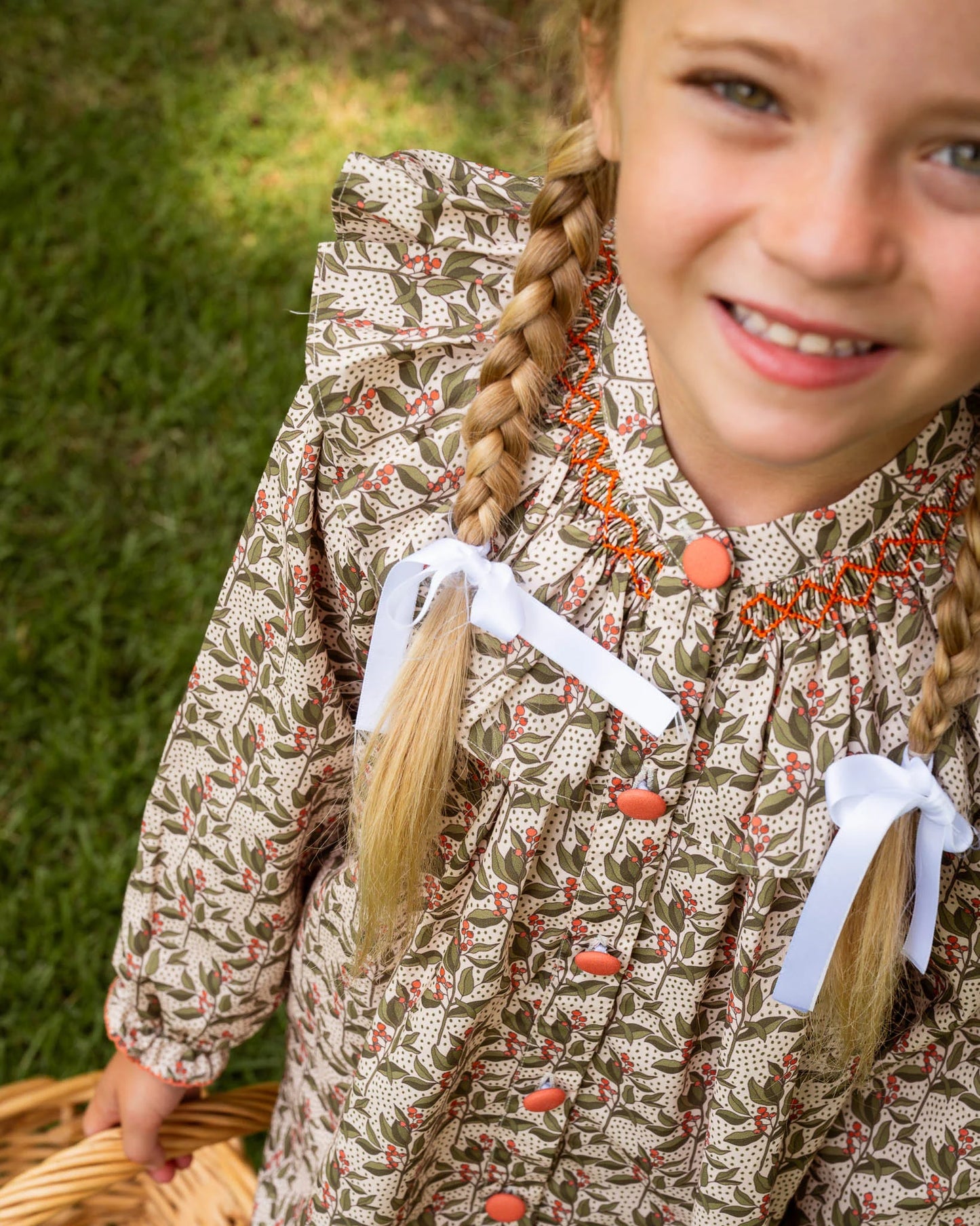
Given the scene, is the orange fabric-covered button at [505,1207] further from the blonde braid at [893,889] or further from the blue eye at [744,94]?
the blue eye at [744,94]

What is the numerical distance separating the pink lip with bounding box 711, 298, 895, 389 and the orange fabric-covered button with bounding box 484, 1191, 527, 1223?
2.51ft

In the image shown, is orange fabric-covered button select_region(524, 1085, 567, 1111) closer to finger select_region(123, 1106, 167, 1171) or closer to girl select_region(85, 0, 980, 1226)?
girl select_region(85, 0, 980, 1226)

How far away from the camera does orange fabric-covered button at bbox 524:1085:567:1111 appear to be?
106 cm

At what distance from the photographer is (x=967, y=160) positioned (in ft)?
2.22

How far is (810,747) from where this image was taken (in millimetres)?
884

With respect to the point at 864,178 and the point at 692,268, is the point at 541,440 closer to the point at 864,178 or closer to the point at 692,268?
the point at 692,268

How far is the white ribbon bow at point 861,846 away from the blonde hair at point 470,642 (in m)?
0.02

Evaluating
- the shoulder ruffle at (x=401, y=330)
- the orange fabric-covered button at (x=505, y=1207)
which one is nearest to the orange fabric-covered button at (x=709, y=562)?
the shoulder ruffle at (x=401, y=330)

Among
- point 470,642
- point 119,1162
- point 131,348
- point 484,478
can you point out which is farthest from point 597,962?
point 131,348

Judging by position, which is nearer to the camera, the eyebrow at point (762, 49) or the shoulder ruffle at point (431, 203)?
the eyebrow at point (762, 49)

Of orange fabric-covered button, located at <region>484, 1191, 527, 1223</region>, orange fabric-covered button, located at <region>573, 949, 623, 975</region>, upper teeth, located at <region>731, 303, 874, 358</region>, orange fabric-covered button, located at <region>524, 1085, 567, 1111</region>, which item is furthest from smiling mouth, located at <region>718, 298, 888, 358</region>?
orange fabric-covered button, located at <region>484, 1191, 527, 1223</region>

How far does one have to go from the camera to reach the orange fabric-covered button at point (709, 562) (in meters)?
0.87

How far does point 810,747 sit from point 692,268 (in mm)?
321

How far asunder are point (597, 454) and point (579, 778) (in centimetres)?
22
